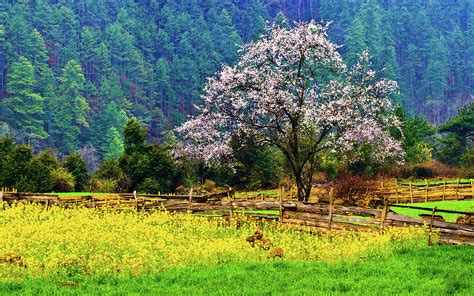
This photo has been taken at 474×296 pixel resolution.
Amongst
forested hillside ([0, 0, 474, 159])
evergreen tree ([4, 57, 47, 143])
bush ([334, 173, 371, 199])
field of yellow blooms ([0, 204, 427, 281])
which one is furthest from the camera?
forested hillside ([0, 0, 474, 159])

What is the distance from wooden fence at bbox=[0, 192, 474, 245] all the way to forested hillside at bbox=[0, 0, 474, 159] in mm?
90357

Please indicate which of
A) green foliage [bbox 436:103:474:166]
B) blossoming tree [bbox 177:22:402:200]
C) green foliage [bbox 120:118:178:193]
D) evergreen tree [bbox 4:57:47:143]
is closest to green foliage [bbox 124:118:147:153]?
green foliage [bbox 120:118:178:193]

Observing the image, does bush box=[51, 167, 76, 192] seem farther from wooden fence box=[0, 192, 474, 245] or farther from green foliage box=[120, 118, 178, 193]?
wooden fence box=[0, 192, 474, 245]

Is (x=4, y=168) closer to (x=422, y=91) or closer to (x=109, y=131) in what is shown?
(x=109, y=131)

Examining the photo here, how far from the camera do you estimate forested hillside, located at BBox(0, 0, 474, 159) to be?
137 meters

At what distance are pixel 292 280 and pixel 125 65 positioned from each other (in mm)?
163202

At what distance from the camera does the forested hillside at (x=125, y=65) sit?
449ft

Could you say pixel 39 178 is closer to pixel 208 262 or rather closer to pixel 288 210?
pixel 288 210

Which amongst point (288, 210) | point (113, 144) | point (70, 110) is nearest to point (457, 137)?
point (288, 210)

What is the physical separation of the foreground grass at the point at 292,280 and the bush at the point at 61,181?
124 ft

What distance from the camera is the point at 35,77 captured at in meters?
149

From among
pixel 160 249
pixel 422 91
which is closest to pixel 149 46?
pixel 422 91

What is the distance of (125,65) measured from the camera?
171 metres

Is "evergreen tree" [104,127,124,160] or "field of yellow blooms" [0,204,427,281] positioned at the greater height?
"evergreen tree" [104,127,124,160]
